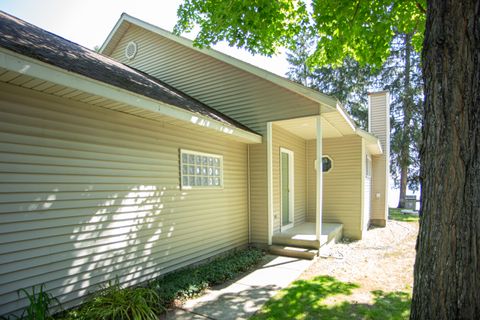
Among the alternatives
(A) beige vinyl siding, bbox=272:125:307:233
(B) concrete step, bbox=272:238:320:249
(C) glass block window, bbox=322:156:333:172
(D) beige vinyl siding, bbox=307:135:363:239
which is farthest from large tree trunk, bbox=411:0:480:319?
(C) glass block window, bbox=322:156:333:172

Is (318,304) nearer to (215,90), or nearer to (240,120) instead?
(240,120)

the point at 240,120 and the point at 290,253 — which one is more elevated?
the point at 240,120

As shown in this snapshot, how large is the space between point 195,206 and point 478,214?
15.0 ft

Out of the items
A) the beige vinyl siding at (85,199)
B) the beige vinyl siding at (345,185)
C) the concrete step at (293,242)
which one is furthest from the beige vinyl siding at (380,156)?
the beige vinyl siding at (85,199)

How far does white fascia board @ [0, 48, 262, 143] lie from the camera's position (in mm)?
2557

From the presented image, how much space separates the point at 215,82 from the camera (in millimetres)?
7613

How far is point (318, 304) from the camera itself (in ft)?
12.9

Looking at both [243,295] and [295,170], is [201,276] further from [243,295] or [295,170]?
[295,170]

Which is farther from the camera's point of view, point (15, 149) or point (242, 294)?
point (242, 294)

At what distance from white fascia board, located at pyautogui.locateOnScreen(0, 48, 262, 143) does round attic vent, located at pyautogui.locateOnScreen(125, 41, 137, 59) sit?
17.6 feet

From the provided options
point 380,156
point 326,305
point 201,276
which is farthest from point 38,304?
point 380,156

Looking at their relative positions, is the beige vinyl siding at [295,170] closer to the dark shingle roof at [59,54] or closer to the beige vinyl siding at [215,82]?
the beige vinyl siding at [215,82]

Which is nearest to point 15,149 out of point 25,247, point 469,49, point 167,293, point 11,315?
point 25,247

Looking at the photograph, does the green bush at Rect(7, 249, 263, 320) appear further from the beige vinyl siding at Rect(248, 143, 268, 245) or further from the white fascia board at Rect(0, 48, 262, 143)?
the white fascia board at Rect(0, 48, 262, 143)
